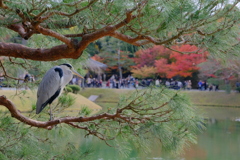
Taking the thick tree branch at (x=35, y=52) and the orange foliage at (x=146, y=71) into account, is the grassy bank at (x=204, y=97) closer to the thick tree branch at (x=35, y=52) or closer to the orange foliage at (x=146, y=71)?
the orange foliage at (x=146, y=71)

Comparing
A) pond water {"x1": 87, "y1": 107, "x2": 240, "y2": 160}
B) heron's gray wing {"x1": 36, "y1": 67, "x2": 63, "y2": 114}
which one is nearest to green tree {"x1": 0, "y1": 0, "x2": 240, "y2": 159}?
heron's gray wing {"x1": 36, "y1": 67, "x2": 63, "y2": 114}

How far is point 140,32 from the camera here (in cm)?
183

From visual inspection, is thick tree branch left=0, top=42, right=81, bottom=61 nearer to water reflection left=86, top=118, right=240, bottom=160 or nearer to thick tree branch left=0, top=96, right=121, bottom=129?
thick tree branch left=0, top=96, right=121, bottom=129

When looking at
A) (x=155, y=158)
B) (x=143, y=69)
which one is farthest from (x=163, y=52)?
(x=155, y=158)

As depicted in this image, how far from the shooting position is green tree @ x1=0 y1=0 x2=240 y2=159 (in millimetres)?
1550

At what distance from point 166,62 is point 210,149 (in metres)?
9.91

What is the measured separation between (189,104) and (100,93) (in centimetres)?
1537

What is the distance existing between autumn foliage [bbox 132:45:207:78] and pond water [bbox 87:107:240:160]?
266 inches

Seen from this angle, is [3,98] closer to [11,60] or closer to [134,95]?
[11,60]

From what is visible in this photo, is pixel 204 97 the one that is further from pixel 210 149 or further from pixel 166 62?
pixel 210 149

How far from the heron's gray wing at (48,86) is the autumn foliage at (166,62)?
12416mm

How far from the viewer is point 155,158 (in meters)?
5.62

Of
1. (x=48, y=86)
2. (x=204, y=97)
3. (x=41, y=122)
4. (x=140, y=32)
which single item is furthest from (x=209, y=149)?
(x=204, y=97)

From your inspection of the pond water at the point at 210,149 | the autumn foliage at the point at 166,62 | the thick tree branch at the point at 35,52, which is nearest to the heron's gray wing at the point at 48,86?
the thick tree branch at the point at 35,52
